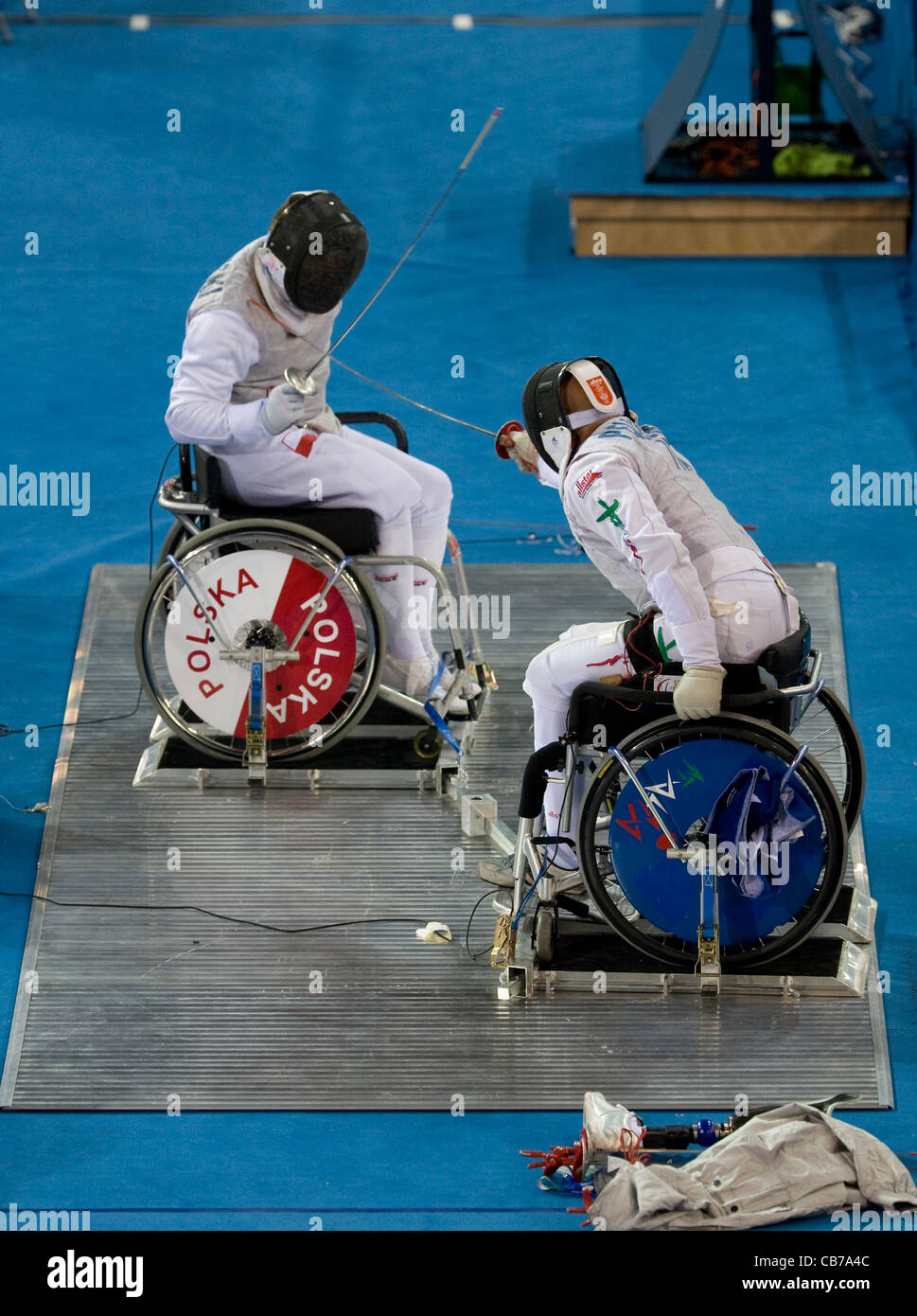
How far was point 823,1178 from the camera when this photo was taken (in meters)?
4.00

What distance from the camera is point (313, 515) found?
5.37 metres

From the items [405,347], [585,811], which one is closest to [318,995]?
[585,811]

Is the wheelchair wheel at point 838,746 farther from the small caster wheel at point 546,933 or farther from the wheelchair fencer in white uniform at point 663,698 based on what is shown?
the small caster wheel at point 546,933

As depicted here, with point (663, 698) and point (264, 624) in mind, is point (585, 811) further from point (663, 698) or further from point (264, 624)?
point (264, 624)

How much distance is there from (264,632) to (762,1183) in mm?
2043

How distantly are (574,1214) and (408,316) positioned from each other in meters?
4.72

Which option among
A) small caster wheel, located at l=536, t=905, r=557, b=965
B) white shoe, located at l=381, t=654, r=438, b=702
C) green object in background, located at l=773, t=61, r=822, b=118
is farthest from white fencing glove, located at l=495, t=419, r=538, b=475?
green object in background, located at l=773, t=61, r=822, b=118

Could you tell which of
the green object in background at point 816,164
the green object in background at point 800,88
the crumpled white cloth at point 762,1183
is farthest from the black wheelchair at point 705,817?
the green object in background at point 800,88

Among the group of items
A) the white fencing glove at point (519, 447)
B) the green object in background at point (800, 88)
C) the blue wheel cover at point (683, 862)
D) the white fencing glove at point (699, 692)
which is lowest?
the blue wheel cover at point (683, 862)

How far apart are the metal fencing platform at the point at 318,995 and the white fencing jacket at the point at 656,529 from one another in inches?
34.6

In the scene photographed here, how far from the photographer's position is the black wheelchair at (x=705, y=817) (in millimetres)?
4465

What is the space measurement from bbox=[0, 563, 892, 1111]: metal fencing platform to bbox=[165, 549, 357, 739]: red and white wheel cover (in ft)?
0.74

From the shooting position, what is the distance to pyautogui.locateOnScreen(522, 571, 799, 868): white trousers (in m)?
4.52

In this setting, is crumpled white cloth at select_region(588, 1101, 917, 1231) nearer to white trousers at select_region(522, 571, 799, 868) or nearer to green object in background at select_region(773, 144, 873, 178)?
white trousers at select_region(522, 571, 799, 868)
